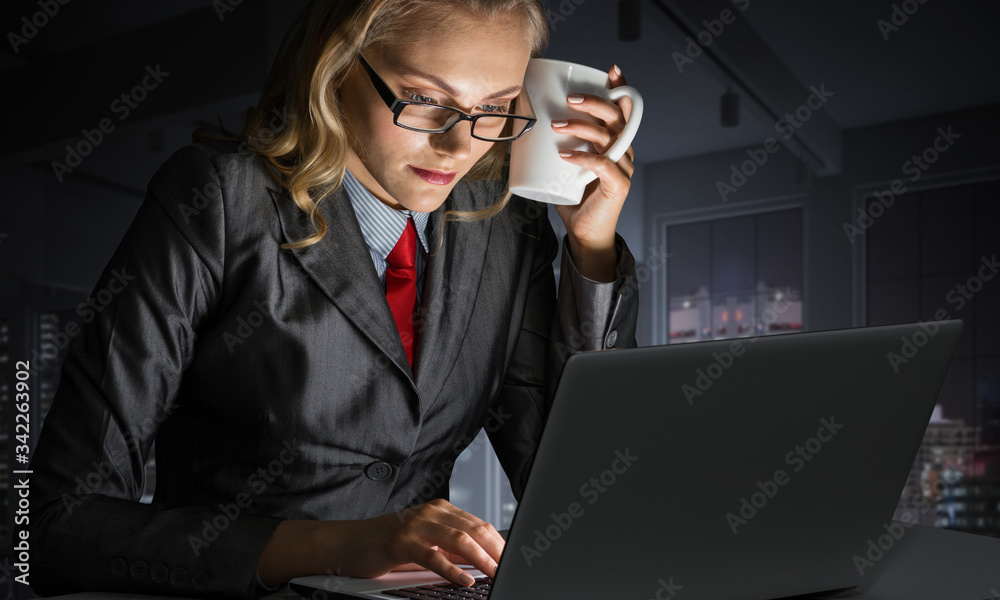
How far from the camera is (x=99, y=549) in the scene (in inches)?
30.3

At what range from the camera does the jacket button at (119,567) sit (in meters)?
0.76

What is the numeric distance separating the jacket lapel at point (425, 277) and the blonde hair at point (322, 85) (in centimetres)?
2

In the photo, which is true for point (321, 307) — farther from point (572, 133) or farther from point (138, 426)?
point (572, 133)

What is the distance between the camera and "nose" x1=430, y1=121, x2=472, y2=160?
103 centimetres

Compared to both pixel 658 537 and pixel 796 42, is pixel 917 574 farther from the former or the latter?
pixel 796 42

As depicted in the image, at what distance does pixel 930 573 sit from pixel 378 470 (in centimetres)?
58

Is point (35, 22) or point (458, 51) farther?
point (35, 22)

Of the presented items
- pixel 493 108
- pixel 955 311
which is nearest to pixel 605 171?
pixel 493 108

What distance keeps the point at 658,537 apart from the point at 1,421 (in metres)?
2.55

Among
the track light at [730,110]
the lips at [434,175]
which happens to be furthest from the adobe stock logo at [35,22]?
the track light at [730,110]

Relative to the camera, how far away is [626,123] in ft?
3.59

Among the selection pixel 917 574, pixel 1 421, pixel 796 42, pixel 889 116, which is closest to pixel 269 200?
pixel 917 574

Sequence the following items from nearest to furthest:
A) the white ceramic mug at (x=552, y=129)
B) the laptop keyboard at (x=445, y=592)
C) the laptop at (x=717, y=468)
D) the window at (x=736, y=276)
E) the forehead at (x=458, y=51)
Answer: the laptop at (x=717, y=468)
the laptop keyboard at (x=445, y=592)
the forehead at (x=458, y=51)
the white ceramic mug at (x=552, y=129)
the window at (x=736, y=276)

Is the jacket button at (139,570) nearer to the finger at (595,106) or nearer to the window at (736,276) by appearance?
the finger at (595,106)
